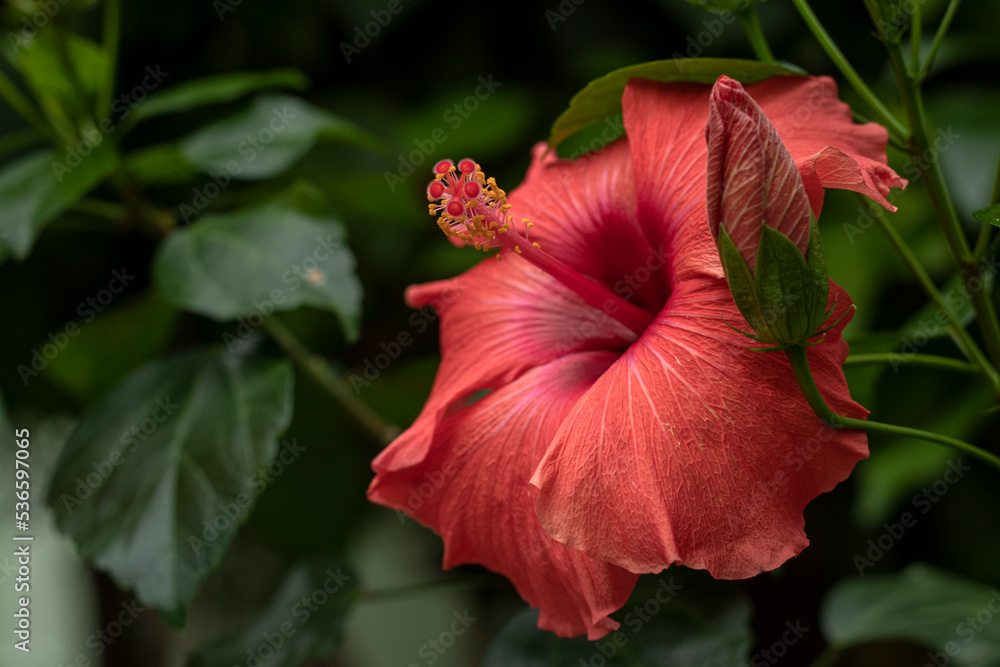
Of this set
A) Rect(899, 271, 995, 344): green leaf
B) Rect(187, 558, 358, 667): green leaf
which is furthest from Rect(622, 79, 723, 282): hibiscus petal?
Rect(187, 558, 358, 667): green leaf

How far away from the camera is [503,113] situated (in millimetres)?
1692

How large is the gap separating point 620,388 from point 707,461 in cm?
9

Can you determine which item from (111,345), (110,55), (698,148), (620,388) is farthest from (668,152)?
(111,345)

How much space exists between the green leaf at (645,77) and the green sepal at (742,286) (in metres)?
0.22

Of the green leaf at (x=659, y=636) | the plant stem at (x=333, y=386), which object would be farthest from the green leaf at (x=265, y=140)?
the green leaf at (x=659, y=636)

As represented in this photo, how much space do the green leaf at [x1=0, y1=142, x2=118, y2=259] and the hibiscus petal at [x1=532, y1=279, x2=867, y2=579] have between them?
82 centimetres

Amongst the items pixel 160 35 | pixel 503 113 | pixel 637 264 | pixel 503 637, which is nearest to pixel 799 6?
pixel 637 264

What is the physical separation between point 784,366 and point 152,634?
72.9 inches

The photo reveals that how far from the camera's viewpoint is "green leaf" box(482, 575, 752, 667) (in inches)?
35.8

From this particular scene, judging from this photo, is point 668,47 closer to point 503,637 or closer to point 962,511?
point 962,511

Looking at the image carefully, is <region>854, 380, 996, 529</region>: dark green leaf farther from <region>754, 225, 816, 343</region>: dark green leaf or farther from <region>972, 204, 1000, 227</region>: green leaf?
<region>754, 225, 816, 343</region>: dark green leaf

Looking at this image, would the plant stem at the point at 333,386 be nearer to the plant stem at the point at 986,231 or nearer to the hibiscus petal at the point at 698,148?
the hibiscus petal at the point at 698,148

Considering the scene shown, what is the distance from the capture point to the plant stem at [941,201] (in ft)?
A: 2.16

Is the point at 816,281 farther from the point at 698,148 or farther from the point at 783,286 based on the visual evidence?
the point at 698,148
